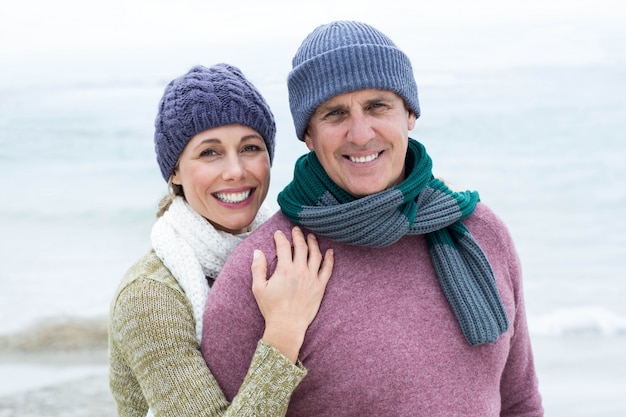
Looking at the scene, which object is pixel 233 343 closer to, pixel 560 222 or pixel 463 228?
pixel 463 228

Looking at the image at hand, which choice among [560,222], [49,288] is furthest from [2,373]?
[560,222]

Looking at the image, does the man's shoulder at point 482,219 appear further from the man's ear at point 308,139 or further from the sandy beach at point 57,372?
the sandy beach at point 57,372

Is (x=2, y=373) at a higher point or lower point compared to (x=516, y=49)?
lower

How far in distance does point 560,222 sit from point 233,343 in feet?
31.8

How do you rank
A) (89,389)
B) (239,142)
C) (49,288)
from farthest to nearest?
(49,288)
(89,389)
(239,142)

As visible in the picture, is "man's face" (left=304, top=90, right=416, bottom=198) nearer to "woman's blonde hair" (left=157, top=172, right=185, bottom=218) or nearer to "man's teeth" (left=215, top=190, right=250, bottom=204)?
"man's teeth" (left=215, top=190, right=250, bottom=204)

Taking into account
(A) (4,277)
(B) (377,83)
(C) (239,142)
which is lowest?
(A) (4,277)

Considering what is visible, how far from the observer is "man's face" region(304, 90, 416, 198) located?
202 cm

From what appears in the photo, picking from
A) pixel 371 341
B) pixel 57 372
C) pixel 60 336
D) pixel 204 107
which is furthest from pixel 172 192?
pixel 60 336

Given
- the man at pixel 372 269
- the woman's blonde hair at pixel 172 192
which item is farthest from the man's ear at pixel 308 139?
the woman's blonde hair at pixel 172 192

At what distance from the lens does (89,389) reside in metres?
5.24

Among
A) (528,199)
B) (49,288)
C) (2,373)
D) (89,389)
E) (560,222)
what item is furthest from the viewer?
(528,199)

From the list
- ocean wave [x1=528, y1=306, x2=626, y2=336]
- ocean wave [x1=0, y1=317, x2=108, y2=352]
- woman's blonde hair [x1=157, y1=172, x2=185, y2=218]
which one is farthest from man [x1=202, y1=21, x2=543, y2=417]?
ocean wave [x1=528, y1=306, x2=626, y2=336]

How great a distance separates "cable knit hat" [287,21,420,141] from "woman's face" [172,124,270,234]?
31 cm
